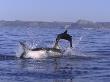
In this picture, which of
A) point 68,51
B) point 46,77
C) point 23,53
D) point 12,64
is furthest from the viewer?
point 68,51

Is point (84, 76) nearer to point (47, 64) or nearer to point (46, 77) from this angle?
point (46, 77)

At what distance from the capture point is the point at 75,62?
30.1m

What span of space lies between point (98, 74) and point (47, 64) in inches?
224

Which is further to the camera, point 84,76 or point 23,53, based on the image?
point 23,53

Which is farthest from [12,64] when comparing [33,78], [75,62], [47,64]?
[33,78]

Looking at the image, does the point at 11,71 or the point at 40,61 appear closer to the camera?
the point at 11,71

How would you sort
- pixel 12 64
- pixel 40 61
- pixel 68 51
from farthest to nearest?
pixel 68 51
pixel 40 61
pixel 12 64

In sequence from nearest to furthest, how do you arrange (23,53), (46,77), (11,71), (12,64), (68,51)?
(46,77) < (11,71) < (12,64) < (23,53) < (68,51)

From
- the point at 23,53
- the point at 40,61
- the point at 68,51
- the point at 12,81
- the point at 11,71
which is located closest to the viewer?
the point at 12,81

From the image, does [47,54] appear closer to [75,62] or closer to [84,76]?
[75,62]


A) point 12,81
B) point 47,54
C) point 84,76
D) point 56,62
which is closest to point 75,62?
point 56,62

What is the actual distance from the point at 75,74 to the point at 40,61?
7.05m

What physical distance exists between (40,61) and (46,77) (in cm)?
802

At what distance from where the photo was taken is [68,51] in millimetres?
35656
